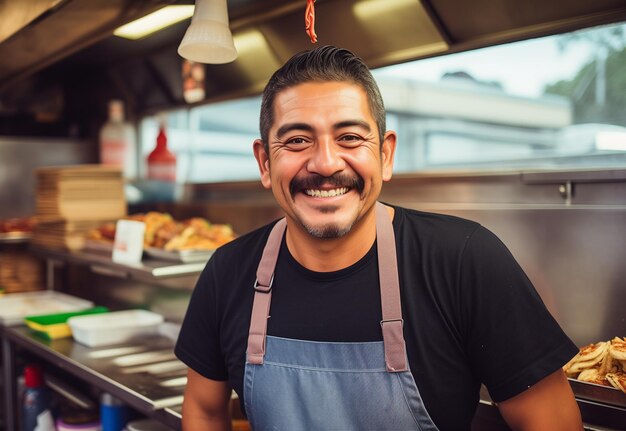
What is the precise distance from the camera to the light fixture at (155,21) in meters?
2.08

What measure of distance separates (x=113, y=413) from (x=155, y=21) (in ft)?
5.07

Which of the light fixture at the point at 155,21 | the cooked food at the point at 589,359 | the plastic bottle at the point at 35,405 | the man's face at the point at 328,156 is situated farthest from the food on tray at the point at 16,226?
the cooked food at the point at 589,359

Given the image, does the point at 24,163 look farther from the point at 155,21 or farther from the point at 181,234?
the point at 155,21

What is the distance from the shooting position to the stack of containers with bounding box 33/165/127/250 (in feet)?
10.6

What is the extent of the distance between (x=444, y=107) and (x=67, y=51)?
4.96ft

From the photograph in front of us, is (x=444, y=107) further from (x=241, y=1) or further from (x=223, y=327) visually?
(x=223, y=327)

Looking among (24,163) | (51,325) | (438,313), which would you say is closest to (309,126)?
(438,313)

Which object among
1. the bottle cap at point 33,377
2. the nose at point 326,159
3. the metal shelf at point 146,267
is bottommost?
the bottle cap at point 33,377

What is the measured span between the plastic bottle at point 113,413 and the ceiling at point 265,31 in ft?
4.50

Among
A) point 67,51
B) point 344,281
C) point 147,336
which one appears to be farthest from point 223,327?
point 67,51

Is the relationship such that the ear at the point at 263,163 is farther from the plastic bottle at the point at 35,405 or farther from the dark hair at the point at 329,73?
the plastic bottle at the point at 35,405

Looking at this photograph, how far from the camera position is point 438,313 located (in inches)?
52.9

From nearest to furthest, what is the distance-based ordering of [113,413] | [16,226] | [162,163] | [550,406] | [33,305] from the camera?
[550,406]
[113,413]
[33,305]
[162,163]
[16,226]

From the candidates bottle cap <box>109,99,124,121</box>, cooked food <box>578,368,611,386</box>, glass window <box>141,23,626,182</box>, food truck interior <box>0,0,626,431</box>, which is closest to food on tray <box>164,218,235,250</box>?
food truck interior <box>0,0,626,431</box>
